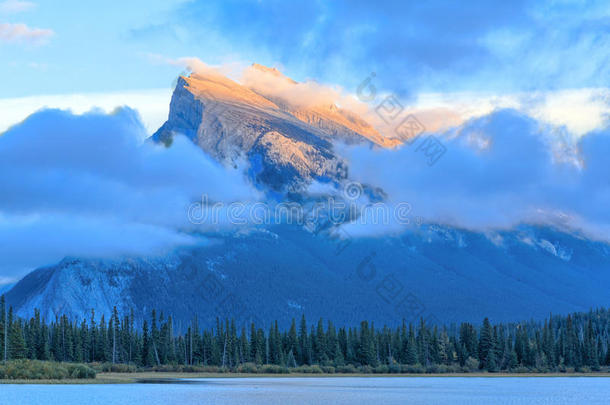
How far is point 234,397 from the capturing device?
407 ft

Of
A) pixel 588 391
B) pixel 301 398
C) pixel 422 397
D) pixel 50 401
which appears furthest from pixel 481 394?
pixel 50 401

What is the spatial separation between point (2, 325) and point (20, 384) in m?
42.1

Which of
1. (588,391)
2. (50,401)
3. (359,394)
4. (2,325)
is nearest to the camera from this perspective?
(50,401)

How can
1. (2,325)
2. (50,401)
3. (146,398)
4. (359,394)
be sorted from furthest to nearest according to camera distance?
(2,325)
(359,394)
(146,398)
(50,401)

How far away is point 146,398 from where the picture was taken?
11788cm

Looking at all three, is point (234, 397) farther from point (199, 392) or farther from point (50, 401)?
point (50, 401)

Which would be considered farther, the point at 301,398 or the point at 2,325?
the point at 2,325

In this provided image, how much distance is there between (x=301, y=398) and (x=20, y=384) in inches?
2135

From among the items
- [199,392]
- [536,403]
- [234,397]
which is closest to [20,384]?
[199,392]

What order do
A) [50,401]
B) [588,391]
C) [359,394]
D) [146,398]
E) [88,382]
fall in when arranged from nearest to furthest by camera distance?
[50,401]
[146,398]
[359,394]
[588,391]
[88,382]

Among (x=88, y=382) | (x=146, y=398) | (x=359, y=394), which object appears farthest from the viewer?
(x=88, y=382)

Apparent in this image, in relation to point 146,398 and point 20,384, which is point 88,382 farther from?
point 146,398

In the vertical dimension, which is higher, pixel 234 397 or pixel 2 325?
pixel 2 325

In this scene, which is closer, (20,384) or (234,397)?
(234,397)
